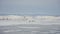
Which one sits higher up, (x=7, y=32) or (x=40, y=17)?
(x=40, y=17)

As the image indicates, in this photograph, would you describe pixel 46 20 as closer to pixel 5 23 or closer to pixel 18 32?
pixel 18 32

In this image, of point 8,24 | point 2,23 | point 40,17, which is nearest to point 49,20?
point 40,17

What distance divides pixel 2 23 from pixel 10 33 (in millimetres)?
705

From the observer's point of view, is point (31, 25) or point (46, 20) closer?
point (31, 25)

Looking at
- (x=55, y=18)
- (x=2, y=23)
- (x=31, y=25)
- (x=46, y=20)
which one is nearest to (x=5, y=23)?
(x=2, y=23)

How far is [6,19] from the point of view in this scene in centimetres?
266

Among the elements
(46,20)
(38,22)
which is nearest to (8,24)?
(38,22)

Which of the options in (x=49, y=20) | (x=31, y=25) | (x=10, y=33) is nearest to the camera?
(x=10, y=33)

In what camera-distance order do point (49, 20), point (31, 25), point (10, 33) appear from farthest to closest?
point (49, 20) → point (31, 25) → point (10, 33)

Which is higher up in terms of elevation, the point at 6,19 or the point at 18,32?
the point at 6,19

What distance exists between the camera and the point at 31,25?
8.36ft

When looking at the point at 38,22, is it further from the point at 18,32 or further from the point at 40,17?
the point at 18,32

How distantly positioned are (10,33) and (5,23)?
28.4 inches

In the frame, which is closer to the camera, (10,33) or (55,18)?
(10,33)
